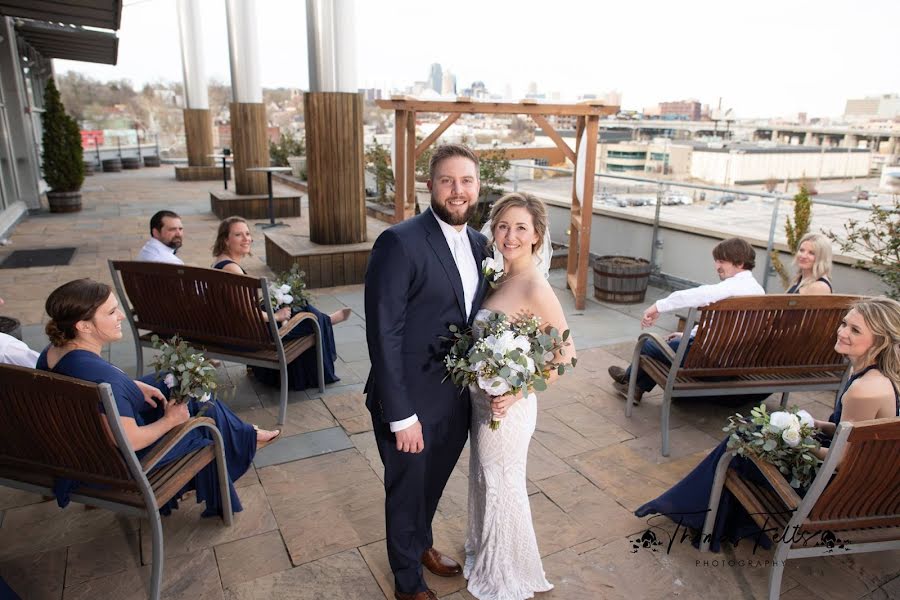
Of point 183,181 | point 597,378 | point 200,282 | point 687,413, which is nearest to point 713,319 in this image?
point 687,413

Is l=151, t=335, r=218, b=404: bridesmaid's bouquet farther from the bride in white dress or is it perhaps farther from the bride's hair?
the bride's hair

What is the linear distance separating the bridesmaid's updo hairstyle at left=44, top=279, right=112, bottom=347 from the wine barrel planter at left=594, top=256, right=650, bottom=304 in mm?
5314

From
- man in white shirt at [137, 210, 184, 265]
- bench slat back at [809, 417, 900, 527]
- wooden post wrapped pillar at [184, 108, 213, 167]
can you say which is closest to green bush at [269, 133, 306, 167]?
wooden post wrapped pillar at [184, 108, 213, 167]

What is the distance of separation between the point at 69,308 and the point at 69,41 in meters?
16.5

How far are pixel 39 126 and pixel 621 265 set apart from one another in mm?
17588

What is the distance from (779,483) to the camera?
2.31 meters

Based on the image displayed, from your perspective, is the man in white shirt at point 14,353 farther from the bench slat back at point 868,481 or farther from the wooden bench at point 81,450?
the bench slat back at point 868,481

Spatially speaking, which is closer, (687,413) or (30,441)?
(30,441)

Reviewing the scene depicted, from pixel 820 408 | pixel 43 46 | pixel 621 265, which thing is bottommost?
pixel 820 408

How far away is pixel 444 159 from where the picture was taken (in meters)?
2.07

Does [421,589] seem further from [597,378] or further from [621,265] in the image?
[621,265]

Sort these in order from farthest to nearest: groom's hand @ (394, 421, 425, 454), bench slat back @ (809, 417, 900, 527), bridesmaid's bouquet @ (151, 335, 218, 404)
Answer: bridesmaid's bouquet @ (151, 335, 218, 404) < groom's hand @ (394, 421, 425, 454) < bench slat back @ (809, 417, 900, 527)

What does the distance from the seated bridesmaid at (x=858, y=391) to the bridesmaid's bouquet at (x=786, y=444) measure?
2.9 inches

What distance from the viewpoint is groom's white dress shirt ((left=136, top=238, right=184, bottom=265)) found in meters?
4.27
